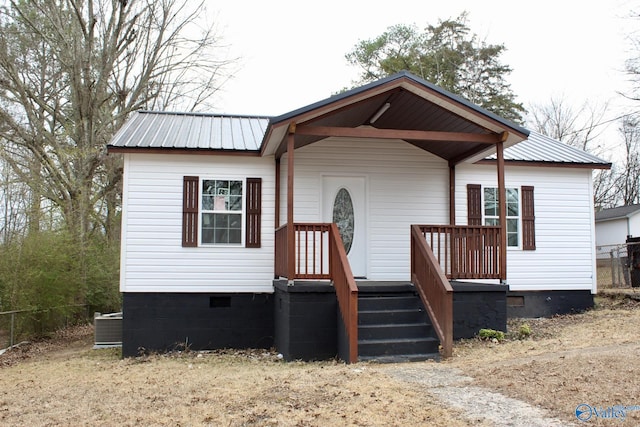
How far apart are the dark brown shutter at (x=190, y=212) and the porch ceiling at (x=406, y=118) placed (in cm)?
154

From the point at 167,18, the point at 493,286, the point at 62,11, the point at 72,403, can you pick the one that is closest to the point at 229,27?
the point at 167,18

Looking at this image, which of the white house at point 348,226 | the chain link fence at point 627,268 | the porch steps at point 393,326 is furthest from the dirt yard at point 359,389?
the chain link fence at point 627,268

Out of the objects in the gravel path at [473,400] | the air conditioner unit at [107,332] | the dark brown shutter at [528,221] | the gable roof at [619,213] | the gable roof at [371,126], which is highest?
the gable roof at [371,126]

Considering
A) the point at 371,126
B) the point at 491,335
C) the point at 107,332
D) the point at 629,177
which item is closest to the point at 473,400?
the point at 491,335

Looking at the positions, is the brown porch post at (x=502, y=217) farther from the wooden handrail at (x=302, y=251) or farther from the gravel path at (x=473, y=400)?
the gravel path at (x=473, y=400)

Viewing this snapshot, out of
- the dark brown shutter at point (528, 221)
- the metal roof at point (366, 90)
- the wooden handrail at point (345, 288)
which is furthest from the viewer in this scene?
the dark brown shutter at point (528, 221)

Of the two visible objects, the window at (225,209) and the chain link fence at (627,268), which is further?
the chain link fence at (627,268)

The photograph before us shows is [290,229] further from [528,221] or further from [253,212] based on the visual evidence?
[528,221]

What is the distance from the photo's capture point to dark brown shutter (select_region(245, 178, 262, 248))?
33.8 ft

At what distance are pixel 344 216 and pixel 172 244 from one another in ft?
10.4

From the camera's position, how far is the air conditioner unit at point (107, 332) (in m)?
11.1

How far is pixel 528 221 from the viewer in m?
11.5

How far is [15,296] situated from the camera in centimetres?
1178

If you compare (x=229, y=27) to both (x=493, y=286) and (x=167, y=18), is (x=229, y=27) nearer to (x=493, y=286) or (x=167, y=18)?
(x=167, y=18)
